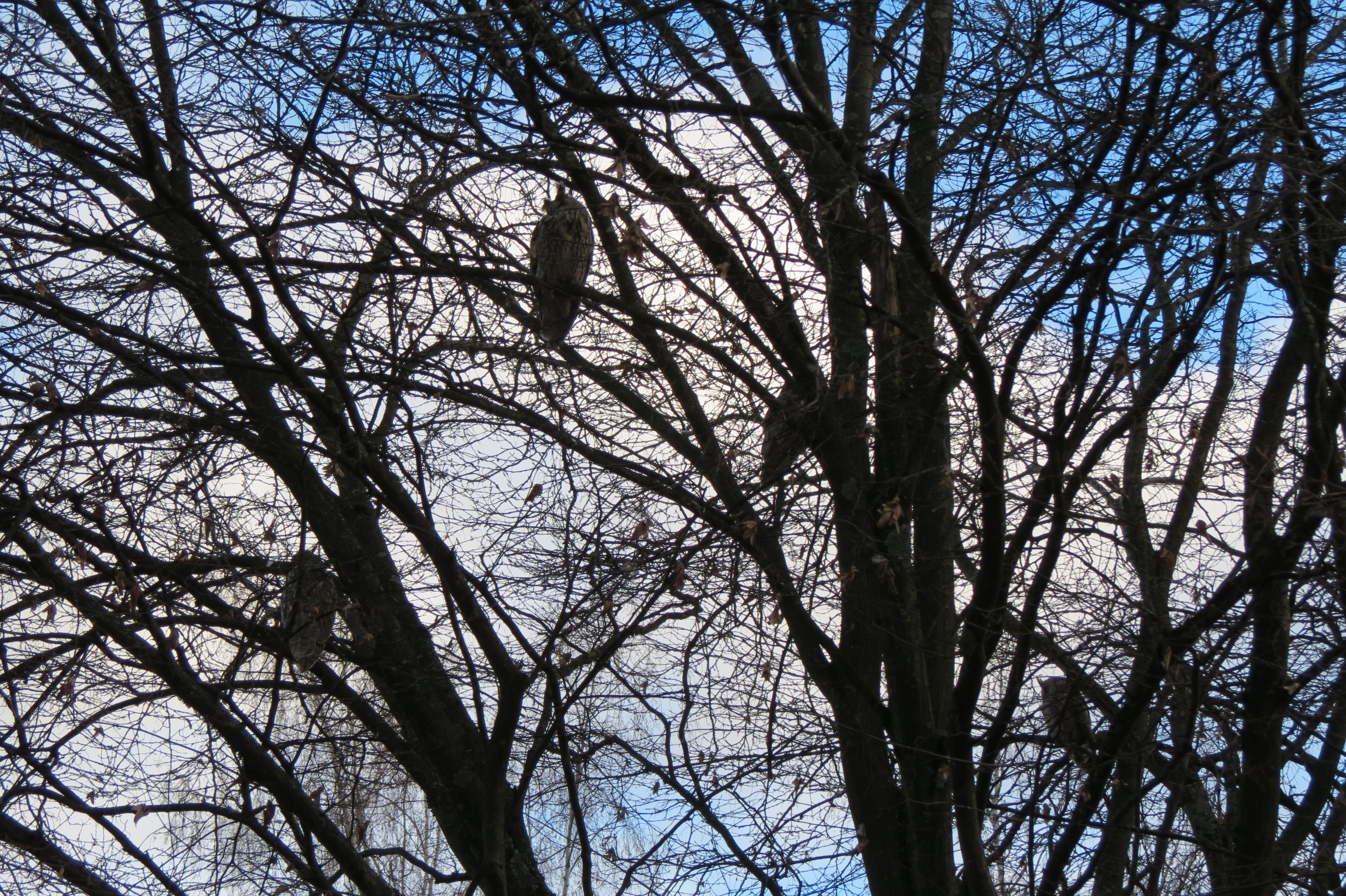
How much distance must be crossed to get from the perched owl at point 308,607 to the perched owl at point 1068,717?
2.49 meters

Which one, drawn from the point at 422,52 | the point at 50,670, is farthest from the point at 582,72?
the point at 50,670

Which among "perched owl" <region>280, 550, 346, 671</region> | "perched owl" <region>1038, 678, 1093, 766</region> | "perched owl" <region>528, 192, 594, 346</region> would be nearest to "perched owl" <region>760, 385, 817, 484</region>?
"perched owl" <region>528, 192, 594, 346</region>

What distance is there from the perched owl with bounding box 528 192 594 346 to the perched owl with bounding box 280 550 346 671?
117 centimetres

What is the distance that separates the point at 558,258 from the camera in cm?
462

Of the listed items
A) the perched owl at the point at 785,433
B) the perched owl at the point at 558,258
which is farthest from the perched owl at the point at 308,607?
the perched owl at the point at 785,433

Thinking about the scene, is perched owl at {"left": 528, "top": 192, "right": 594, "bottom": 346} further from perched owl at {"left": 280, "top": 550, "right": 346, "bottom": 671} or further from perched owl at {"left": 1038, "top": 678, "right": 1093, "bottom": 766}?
perched owl at {"left": 1038, "top": 678, "right": 1093, "bottom": 766}

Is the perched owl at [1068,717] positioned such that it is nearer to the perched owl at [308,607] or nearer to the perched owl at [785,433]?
the perched owl at [785,433]

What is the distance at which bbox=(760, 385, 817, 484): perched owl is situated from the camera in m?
4.35

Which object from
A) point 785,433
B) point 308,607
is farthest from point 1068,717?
point 308,607

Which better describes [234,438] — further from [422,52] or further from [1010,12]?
[1010,12]

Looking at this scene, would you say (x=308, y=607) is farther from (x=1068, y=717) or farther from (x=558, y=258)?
(x=1068, y=717)

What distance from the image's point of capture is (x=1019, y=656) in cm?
396

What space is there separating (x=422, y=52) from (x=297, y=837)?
2443 millimetres

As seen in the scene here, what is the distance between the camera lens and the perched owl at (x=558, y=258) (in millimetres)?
4375
